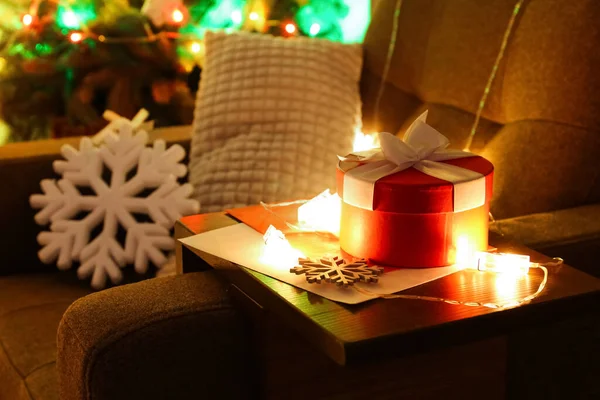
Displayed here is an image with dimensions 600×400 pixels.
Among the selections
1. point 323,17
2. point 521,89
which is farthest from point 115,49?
point 521,89

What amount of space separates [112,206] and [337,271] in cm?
71

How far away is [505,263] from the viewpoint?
884mm

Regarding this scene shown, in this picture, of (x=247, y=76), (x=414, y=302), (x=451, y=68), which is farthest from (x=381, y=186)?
(x=247, y=76)

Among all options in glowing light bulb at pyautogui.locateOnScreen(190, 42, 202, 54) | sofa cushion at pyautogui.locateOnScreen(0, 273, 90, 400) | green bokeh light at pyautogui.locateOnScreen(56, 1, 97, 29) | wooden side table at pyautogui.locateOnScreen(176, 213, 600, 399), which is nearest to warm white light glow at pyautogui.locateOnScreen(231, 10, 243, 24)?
glowing light bulb at pyautogui.locateOnScreen(190, 42, 202, 54)

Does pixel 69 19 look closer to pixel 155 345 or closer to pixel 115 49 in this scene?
pixel 115 49

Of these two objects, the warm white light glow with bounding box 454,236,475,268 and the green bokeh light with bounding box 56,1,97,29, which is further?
the green bokeh light with bounding box 56,1,97,29

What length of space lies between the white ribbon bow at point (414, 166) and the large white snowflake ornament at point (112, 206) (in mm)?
571

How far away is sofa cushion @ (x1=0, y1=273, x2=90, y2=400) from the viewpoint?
3.65 ft

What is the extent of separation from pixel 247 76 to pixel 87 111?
Answer: 0.78 m

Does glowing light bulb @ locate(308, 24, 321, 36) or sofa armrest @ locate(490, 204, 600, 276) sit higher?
glowing light bulb @ locate(308, 24, 321, 36)

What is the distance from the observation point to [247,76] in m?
1.55

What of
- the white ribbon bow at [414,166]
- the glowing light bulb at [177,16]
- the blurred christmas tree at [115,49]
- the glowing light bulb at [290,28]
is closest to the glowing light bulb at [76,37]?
the blurred christmas tree at [115,49]

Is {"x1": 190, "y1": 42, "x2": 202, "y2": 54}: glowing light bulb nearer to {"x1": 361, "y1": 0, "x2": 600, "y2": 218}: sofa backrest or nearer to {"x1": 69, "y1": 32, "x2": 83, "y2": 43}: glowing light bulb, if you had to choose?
{"x1": 69, "y1": 32, "x2": 83, "y2": 43}: glowing light bulb

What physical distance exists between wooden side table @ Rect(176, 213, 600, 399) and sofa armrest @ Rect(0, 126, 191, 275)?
0.53 metres
